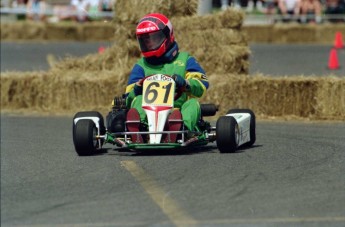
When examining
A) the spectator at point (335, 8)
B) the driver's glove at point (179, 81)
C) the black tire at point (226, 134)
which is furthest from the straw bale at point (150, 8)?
the spectator at point (335, 8)

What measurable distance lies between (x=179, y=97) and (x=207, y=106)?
0.28 meters

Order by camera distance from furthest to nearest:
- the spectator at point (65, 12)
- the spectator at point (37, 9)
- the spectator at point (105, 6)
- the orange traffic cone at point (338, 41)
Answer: the spectator at point (65, 12), the spectator at point (37, 9), the spectator at point (105, 6), the orange traffic cone at point (338, 41)

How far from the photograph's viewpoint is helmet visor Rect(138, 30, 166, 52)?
1005cm

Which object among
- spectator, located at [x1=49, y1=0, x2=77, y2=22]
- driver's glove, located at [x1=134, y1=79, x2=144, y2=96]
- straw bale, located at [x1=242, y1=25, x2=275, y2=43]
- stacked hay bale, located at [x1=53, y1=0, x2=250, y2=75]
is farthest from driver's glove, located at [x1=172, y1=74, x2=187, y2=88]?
spectator, located at [x1=49, y1=0, x2=77, y2=22]

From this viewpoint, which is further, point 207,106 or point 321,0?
point 321,0

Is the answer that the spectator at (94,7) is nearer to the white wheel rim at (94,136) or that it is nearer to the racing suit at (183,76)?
the racing suit at (183,76)

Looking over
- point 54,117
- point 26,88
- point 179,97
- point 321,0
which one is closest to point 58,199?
point 179,97

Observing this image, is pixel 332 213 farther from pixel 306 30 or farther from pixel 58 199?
pixel 306 30

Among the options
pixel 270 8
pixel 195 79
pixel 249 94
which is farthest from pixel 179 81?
pixel 270 8

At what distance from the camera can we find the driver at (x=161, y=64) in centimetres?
998

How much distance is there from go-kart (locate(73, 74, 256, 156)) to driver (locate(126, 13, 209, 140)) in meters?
0.17

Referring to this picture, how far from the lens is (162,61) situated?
10156 mm

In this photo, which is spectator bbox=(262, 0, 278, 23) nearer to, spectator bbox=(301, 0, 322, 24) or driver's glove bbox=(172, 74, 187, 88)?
spectator bbox=(301, 0, 322, 24)

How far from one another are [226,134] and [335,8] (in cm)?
2663
